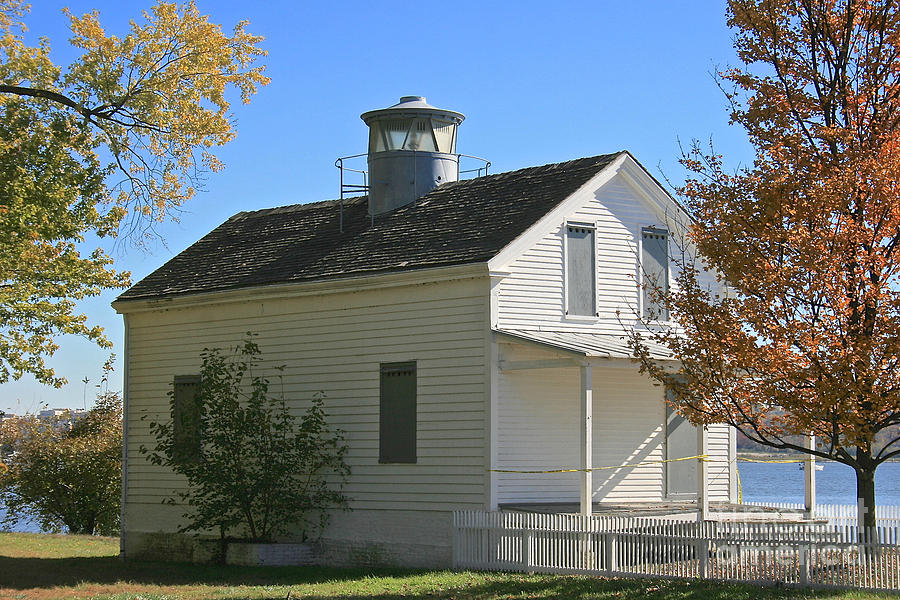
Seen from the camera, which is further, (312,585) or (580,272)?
(580,272)

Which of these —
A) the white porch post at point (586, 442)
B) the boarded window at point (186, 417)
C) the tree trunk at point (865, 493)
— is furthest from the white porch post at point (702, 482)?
the boarded window at point (186, 417)

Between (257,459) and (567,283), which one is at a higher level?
(567,283)

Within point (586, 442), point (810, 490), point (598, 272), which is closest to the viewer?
point (586, 442)

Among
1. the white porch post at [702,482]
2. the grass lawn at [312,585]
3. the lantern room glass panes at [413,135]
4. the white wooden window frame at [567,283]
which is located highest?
the lantern room glass panes at [413,135]

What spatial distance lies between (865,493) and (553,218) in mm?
7525

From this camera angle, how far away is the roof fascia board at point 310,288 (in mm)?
20453

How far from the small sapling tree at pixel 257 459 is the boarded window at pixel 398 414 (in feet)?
3.63

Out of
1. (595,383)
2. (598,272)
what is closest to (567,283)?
(598,272)

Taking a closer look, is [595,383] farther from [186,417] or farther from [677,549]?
[186,417]

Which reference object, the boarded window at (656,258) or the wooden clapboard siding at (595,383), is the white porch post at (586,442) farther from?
the boarded window at (656,258)

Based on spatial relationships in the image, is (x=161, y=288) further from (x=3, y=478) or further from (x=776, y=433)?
(x=776, y=433)

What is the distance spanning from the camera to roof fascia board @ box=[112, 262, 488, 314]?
20453 millimetres

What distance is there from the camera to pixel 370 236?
23.7 metres

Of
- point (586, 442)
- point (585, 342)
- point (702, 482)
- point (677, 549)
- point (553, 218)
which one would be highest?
point (553, 218)
